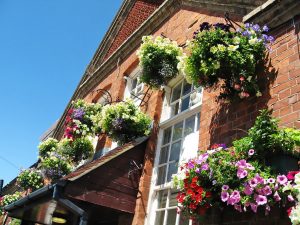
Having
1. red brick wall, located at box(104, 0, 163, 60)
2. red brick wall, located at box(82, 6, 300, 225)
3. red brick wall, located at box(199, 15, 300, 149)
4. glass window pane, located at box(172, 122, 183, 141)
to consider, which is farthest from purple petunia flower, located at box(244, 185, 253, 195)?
red brick wall, located at box(104, 0, 163, 60)

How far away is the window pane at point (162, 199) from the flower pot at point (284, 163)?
266 cm

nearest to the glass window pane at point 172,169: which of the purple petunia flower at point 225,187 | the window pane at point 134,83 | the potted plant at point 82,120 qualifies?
the purple petunia flower at point 225,187

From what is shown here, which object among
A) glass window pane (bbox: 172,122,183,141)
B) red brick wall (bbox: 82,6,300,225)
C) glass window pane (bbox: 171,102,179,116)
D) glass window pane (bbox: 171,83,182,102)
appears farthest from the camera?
glass window pane (bbox: 171,83,182,102)

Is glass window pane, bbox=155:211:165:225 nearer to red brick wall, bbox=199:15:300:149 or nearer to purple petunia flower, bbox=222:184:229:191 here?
red brick wall, bbox=199:15:300:149

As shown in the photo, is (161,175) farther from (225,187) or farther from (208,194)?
(225,187)

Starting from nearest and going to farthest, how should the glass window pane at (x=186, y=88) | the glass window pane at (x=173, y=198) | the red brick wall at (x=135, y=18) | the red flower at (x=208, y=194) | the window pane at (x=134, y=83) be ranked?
the red flower at (x=208, y=194), the glass window pane at (x=173, y=198), the glass window pane at (x=186, y=88), the window pane at (x=134, y=83), the red brick wall at (x=135, y=18)

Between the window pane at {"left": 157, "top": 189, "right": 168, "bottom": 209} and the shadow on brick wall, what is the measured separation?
1.46 meters

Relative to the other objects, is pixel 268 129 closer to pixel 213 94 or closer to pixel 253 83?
pixel 253 83

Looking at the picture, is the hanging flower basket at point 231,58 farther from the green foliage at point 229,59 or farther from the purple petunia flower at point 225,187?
the purple petunia flower at point 225,187

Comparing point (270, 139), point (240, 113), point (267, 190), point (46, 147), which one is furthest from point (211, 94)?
point (46, 147)

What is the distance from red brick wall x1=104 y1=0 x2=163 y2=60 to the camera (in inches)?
446

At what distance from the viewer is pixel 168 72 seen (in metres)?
6.82

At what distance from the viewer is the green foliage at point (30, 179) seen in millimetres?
11469

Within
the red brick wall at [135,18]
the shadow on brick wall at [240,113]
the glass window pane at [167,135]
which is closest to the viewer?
the shadow on brick wall at [240,113]
